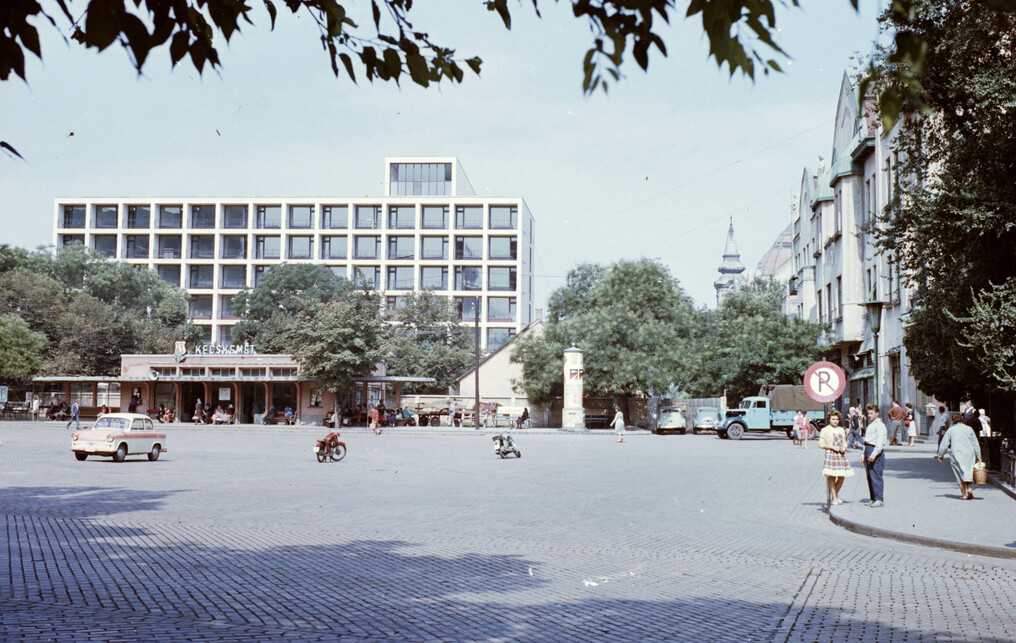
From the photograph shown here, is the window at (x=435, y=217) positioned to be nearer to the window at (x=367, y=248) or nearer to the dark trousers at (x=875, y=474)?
the window at (x=367, y=248)

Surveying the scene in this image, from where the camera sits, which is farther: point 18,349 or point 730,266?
Answer: point 730,266

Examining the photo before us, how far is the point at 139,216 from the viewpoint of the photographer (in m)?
95.6

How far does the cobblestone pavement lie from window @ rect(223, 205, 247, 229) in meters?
79.0

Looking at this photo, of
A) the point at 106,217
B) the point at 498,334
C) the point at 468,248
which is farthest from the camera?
the point at 106,217

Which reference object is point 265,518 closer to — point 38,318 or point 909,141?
point 909,141

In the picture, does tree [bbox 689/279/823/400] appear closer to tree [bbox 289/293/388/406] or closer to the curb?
tree [bbox 289/293/388/406]

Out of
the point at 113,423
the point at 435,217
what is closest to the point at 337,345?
the point at 113,423

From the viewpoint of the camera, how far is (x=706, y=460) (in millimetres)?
A: 28266

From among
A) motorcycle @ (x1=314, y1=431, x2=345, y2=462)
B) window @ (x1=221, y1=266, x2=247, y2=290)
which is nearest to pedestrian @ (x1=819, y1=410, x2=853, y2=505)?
motorcycle @ (x1=314, y1=431, x2=345, y2=462)

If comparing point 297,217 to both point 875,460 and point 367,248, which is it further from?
point 875,460

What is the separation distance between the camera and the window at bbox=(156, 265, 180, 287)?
3792 inches

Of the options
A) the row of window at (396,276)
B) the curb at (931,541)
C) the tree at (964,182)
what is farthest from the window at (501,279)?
the curb at (931,541)

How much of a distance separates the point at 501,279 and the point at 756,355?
4116 centimetres

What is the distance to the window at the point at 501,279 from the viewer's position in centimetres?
9356
